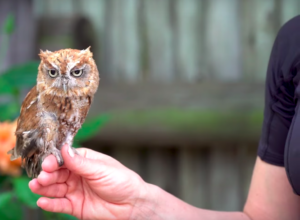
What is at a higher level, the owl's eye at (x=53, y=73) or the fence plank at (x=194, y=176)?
the owl's eye at (x=53, y=73)

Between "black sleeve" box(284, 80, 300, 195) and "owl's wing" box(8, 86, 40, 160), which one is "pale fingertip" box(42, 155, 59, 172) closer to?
"owl's wing" box(8, 86, 40, 160)

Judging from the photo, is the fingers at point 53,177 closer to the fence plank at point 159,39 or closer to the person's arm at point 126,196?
the person's arm at point 126,196

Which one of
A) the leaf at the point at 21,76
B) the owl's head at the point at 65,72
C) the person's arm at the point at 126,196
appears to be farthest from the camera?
the leaf at the point at 21,76

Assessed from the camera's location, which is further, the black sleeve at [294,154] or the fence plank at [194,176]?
the fence plank at [194,176]

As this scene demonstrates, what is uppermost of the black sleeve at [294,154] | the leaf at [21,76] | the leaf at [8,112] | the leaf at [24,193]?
the leaf at [21,76]

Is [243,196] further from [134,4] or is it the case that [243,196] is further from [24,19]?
[24,19]

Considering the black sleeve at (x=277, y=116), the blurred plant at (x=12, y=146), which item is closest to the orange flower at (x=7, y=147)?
the blurred plant at (x=12, y=146)
